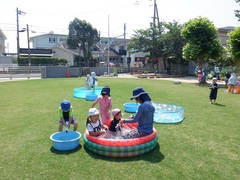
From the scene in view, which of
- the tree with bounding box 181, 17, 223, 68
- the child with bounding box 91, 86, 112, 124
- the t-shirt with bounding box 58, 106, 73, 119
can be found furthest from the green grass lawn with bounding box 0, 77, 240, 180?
the tree with bounding box 181, 17, 223, 68

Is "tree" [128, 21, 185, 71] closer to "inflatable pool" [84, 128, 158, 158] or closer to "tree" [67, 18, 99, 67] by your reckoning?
"tree" [67, 18, 99, 67]

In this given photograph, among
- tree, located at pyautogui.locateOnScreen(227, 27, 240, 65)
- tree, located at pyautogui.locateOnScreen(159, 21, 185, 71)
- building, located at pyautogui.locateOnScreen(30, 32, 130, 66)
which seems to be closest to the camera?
tree, located at pyautogui.locateOnScreen(227, 27, 240, 65)

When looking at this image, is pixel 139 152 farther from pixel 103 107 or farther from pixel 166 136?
pixel 103 107

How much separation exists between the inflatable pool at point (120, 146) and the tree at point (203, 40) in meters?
17.9

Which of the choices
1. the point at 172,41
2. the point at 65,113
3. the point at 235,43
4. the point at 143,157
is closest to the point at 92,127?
the point at 65,113

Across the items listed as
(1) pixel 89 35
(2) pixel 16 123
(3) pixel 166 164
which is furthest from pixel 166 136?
(1) pixel 89 35

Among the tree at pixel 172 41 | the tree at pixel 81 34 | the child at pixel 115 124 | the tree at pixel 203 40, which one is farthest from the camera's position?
the tree at pixel 81 34

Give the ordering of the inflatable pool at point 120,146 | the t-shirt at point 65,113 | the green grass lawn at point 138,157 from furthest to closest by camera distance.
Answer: the t-shirt at point 65,113 → the inflatable pool at point 120,146 → the green grass lawn at point 138,157

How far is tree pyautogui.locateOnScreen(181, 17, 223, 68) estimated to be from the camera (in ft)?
66.2

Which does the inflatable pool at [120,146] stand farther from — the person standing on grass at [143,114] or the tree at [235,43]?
the tree at [235,43]

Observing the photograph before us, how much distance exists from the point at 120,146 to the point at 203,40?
18941 millimetres

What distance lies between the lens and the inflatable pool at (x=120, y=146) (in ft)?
14.6

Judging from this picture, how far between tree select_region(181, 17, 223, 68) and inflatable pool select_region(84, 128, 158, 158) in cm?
1788

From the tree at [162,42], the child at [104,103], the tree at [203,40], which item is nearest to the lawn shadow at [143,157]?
the child at [104,103]
